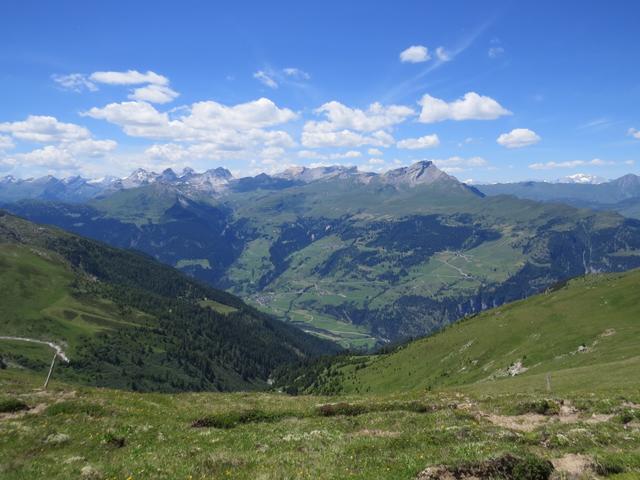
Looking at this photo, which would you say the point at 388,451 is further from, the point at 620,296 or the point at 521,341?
the point at 620,296

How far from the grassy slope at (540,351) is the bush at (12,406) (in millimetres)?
46145

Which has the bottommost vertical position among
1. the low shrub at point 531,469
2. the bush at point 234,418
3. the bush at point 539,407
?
the bush at point 234,418

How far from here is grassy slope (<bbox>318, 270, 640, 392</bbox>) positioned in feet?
185

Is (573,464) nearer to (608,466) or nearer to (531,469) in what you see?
(608,466)

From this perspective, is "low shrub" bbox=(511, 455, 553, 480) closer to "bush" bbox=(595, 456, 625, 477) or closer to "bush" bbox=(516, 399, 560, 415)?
"bush" bbox=(595, 456, 625, 477)

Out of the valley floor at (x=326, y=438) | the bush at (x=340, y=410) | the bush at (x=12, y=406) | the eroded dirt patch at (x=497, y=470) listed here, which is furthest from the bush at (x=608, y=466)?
the bush at (x=12, y=406)

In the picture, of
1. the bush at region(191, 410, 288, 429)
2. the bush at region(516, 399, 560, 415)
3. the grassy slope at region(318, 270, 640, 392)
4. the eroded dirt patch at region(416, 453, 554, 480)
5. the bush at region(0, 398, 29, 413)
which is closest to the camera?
the eroded dirt patch at region(416, 453, 554, 480)

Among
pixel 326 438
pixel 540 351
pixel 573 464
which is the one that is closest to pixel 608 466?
pixel 573 464

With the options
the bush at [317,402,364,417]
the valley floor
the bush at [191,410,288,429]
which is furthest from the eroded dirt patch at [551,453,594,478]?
the bush at [191,410,288,429]

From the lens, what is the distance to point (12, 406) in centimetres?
3466

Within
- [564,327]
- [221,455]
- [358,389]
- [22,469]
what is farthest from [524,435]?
[358,389]

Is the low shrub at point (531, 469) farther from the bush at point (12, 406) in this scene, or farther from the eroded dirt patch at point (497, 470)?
the bush at point (12, 406)

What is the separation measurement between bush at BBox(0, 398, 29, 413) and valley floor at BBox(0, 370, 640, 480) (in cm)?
8

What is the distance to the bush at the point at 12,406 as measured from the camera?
34.1 m
